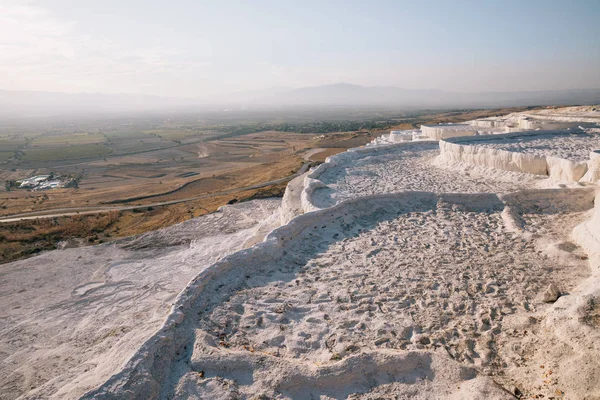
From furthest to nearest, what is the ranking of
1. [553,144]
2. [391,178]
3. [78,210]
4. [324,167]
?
[78,210] < [324,167] < [553,144] < [391,178]

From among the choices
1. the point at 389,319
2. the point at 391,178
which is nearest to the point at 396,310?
the point at 389,319

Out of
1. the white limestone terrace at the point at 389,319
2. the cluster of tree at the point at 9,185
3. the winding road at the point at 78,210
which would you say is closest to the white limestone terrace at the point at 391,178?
the white limestone terrace at the point at 389,319

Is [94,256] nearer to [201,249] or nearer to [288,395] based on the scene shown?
[201,249]

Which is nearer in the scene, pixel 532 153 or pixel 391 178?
pixel 532 153

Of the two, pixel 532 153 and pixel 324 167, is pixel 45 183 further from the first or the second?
pixel 532 153

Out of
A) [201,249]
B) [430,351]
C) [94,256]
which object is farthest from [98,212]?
[430,351]

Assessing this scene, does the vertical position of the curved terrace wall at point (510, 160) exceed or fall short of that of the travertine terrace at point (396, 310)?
it exceeds it

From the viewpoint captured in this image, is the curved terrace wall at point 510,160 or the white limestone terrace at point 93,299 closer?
the white limestone terrace at point 93,299

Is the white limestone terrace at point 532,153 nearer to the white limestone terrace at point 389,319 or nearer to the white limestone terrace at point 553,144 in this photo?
the white limestone terrace at point 553,144
